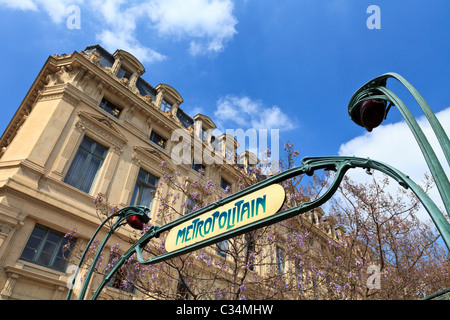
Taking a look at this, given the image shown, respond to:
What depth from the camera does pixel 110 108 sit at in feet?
52.6

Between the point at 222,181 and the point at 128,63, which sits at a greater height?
the point at 128,63

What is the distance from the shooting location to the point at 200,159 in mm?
19344

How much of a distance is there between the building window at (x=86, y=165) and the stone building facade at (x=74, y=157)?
0.05m

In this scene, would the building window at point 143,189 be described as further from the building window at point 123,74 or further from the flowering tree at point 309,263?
the building window at point 123,74

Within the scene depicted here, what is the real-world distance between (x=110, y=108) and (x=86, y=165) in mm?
4113

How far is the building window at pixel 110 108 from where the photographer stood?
51.5 feet

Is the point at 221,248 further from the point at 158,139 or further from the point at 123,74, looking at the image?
the point at 123,74

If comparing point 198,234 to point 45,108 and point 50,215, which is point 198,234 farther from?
point 45,108

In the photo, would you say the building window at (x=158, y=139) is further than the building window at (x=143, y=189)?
Yes

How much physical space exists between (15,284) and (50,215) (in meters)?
2.56

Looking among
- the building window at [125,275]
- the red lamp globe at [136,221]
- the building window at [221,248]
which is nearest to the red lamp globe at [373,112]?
the red lamp globe at [136,221]

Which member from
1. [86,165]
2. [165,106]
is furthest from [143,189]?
[165,106]

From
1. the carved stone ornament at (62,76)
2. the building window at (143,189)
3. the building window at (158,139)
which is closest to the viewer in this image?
the carved stone ornament at (62,76)
